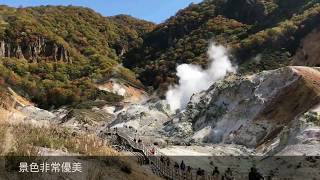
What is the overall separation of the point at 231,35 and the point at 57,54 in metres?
46.7

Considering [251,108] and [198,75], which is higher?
[198,75]

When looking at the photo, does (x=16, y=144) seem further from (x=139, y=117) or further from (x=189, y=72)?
(x=189, y=72)

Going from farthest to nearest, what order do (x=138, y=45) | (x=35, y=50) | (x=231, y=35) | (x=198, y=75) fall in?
(x=138, y=45) → (x=35, y=50) → (x=231, y=35) → (x=198, y=75)

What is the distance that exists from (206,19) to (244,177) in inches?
5078

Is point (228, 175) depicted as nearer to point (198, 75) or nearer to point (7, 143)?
point (7, 143)

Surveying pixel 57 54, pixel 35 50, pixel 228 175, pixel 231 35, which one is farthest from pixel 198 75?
pixel 228 175

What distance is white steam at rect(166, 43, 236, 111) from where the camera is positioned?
11112 cm

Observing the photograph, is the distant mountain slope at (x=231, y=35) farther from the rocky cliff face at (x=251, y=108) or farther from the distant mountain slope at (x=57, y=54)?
the rocky cliff face at (x=251, y=108)

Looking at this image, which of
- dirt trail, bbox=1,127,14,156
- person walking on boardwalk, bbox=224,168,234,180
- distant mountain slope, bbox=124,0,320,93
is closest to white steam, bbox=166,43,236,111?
distant mountain slope, bbox=124,0,320,93

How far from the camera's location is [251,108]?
56.7m

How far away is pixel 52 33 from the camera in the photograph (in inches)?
6339

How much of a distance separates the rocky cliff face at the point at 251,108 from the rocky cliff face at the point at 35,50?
8768 centimetres

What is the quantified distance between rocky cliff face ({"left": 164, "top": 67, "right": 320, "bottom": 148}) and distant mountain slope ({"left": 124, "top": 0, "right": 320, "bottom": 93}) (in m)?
35.2

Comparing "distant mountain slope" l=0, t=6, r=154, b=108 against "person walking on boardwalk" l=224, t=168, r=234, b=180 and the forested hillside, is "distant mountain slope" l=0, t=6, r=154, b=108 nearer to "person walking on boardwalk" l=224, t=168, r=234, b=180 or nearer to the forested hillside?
the forested hillside
